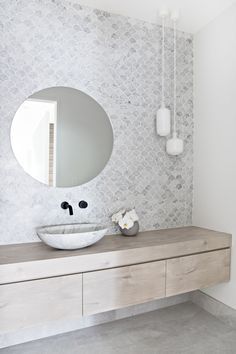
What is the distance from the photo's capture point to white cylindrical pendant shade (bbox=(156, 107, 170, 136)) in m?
2.30

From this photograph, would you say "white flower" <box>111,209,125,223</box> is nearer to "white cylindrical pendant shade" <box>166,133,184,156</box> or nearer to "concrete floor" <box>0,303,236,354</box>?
"white cylindrical pendant shade" <box>166,133,184,156</box>

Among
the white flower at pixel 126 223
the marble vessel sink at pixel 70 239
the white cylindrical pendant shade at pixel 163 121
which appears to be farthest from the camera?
the white cylindrical pendant shade at pixel 163 121

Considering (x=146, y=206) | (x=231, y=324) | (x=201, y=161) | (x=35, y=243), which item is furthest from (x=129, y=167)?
(x=231, y=324)

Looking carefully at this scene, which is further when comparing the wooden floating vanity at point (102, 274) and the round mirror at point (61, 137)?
the round mirror at point (61, 137)

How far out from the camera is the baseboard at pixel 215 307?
2166 millimetres

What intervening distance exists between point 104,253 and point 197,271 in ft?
2.58

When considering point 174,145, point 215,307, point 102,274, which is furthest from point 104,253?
point 215,307

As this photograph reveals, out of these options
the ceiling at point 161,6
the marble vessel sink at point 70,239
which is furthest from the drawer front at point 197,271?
the ceiling at point 161,6

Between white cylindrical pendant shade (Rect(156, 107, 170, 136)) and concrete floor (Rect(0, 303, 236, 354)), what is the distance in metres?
1.53

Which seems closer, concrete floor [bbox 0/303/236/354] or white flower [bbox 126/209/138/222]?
concrete floor [bbox 0/303/236/354]

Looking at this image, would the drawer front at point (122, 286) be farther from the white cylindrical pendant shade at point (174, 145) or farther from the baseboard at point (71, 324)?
the white cylindrical pendant shade at point (174, 145)

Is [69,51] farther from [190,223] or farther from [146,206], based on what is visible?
[190,223]

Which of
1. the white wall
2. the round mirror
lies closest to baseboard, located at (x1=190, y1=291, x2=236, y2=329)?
the white wall

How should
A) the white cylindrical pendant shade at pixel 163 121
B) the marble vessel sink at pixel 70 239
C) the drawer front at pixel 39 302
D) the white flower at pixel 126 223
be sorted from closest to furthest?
the drawer front at pixel 39 302
the marble vessel sink at pixel 70 239
the white flower at pixel 126 223
the white cylindrical pendant shade at pixel 163 121
